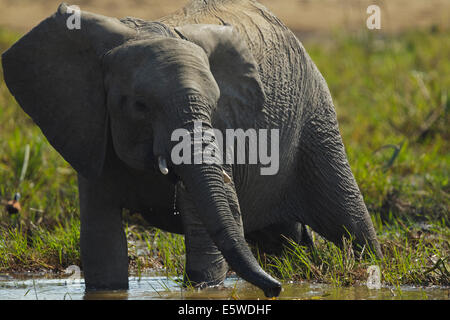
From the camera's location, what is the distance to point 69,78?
463cm

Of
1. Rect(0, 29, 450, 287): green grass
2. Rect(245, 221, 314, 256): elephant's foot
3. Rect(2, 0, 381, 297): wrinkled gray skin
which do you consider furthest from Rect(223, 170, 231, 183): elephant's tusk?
Rect(245, 221, 314, 256): elephant's foot

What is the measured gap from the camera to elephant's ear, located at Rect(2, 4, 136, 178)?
14.9 ft

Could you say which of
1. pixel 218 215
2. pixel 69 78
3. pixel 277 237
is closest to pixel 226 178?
pixel 218 215

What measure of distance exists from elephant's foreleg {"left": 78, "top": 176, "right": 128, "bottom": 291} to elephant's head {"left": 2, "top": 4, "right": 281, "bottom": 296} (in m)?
0.20

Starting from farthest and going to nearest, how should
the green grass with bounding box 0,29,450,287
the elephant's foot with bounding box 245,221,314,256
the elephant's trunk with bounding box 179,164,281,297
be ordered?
the elephant's foot with bounding box 245,221,314,256 < the green grass with bounding box 0,29,450,287 < the elephant's trunk with bounding box 179,164,281,297

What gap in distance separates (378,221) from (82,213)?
2.32 metres

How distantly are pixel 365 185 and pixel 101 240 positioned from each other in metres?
2.56

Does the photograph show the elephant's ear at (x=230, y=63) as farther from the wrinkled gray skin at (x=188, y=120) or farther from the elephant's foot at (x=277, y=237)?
the elephant's foot at (x=277, y=237)

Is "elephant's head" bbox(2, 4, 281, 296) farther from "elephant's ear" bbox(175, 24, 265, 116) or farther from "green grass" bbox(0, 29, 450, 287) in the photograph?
"green grass" bbox(0, 29, 450, 287)

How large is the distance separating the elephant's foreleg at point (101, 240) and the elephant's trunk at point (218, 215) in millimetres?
762

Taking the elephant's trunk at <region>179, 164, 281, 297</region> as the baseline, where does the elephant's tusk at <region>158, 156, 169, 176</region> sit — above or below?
above

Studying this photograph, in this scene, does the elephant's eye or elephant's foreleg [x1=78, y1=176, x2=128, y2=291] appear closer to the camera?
the elephant's eye

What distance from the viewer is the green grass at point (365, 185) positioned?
5.14m

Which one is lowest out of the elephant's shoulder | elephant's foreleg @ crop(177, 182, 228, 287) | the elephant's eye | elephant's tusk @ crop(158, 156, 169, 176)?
elephant's foreleg @ crop(177, 182, 228, 287)
